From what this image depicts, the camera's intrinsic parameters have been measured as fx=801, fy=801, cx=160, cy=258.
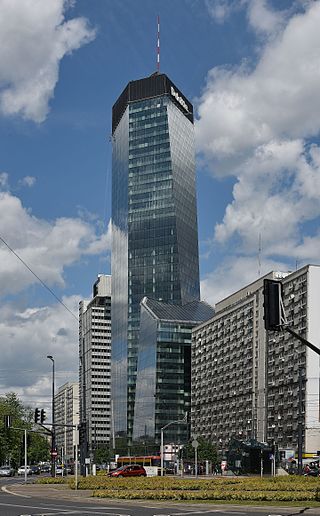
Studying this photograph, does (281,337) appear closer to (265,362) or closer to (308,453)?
(265,362)

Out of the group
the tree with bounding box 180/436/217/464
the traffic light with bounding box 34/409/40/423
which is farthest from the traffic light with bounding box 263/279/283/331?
the tree with bounding box 180/436/217/464

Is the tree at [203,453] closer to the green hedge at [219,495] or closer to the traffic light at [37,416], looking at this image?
the traffic light at [37,416]

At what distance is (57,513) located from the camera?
30.3 metres

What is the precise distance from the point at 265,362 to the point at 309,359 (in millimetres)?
21994

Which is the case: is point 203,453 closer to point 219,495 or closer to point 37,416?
point 37,416

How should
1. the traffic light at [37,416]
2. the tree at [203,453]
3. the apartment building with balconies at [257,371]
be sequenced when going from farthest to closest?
the tree at [203,453]
the apartment building with balconies at [257,371]
the traffic light at [37,416]

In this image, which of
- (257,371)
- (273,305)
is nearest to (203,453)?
(257,371)

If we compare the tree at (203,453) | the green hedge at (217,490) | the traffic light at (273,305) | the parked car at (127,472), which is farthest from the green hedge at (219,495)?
the tree at (203,453)

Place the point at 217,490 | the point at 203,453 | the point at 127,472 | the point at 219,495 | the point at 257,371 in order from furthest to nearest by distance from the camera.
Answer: the point at 257,371 < the point at 203,453 < the point at 127,472 < the point at 217,490 < the point at 219,495

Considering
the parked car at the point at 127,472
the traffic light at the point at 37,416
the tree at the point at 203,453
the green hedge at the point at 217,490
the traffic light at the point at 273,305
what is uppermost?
the traffic light at the point at 273,305

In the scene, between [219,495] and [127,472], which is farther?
[127,472]

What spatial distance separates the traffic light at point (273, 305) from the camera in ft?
63.8

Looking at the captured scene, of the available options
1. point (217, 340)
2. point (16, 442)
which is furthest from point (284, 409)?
A: point (16, 442)

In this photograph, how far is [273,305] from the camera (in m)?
19.5
